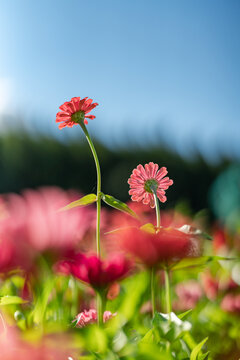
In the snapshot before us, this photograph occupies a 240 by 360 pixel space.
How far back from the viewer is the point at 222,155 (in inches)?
278

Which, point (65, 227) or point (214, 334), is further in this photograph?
point (214, 334)

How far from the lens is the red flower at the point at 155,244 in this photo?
0.26 metres

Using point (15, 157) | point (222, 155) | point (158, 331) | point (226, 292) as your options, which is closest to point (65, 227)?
point (158, 331)

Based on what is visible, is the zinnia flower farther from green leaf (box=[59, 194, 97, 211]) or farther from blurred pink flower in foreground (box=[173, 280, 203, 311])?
blurred pink flower in foreground (box=[173, 280, 203, 311])

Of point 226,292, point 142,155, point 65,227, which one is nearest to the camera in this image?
point 65,227

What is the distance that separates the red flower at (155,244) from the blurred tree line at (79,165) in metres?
5.55

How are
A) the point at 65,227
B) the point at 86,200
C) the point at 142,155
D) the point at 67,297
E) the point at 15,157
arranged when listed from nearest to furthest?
the point at 65,227
the point at 86,200
the point at 67,297
the point at 15,157
the point at 142,155

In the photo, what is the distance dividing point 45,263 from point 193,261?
146 millimetres

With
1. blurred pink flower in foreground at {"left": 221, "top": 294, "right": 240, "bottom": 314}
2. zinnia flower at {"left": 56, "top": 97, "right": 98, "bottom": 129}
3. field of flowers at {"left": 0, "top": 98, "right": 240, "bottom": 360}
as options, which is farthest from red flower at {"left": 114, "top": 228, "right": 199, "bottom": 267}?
blurred pink flower in foreground at {"left": 221, "top": 294, "right": 240, "bottom": 314}

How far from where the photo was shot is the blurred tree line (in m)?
6.09

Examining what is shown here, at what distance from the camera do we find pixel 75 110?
326mm

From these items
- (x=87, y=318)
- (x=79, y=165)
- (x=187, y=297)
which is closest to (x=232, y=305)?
(x=187, y=297)

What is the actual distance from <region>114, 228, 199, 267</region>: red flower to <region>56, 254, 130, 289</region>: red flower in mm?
12

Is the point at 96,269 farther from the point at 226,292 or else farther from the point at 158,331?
the point at 226,292
